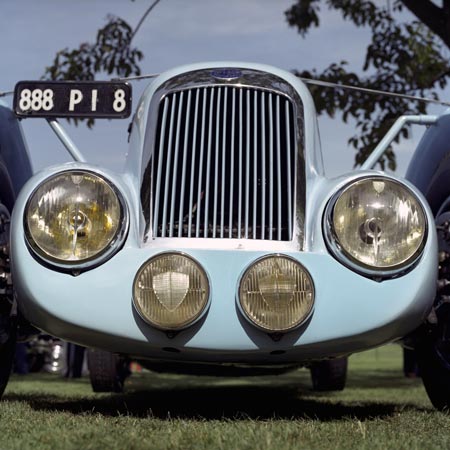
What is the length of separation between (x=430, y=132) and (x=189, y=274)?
1620 mm

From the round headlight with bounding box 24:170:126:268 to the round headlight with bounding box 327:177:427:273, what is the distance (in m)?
0.74

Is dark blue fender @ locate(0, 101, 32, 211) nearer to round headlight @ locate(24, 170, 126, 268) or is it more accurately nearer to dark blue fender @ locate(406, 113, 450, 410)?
round headlight @ locate(24, 170, 126, 268)

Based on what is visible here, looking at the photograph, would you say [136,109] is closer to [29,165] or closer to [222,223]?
[29,165]

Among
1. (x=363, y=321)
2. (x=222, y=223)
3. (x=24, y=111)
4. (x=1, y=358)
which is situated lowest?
(x=1, y=358)

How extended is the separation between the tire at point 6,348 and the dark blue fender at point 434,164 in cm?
187

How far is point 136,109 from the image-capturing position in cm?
330

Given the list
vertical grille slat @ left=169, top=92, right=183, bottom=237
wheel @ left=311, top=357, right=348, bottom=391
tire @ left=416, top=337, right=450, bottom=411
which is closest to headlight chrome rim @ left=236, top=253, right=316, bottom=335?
vertical grille slat @ left=169, top=92, right=183, bottom=237

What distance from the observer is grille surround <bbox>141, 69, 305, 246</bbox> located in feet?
8.82

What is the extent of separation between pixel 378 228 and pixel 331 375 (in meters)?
3.11

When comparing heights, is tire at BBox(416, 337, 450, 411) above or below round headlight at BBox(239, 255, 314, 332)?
below

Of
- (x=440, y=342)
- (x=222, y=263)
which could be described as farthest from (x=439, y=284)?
(x=222, y=263)

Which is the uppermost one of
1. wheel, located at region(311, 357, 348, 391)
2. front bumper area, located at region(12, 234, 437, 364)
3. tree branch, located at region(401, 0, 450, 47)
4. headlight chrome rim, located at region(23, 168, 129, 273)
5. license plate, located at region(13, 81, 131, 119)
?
tree branch, located at region(401, 0, 450, 47)

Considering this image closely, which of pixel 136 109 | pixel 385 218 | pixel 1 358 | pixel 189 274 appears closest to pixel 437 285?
pixel 385 218

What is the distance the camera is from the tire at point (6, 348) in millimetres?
2893
